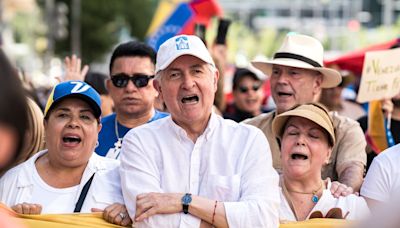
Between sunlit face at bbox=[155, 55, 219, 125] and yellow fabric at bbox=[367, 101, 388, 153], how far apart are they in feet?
9.49

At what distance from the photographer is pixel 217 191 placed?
4367 millimetres

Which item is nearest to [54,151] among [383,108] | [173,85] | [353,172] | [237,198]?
[173,85]

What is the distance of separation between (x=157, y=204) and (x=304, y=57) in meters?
2.60

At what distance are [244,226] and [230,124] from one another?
61 centimetres

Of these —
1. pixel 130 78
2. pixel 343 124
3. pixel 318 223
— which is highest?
pixel 130 78

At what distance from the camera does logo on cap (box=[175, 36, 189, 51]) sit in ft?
15.0

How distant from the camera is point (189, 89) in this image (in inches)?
180

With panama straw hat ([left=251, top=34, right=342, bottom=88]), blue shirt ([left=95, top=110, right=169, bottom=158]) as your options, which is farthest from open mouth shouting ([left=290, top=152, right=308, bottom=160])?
blue shirt ([left=95, top=110, right=169, bottom=158])

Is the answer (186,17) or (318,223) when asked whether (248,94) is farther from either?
(318,223)

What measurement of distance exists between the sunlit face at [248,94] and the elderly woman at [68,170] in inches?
219

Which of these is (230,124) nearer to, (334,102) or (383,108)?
(383,108)

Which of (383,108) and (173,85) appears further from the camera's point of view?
(383,108)

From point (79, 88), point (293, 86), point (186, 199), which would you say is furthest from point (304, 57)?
point (186, 199)

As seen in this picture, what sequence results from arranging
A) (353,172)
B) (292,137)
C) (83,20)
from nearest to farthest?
(292,137) → (353,172) → (83,20)
